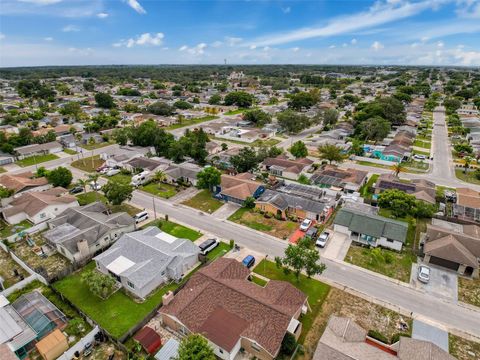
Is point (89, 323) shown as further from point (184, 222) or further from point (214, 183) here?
point (214, 183)

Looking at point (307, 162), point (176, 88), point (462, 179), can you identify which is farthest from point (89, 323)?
point (176, 88)

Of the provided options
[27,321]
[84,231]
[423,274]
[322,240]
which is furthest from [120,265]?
[423,274]

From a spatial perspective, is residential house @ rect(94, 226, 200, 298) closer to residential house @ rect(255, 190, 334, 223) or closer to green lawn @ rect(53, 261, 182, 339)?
green lawn @ rect(53, 261, 182, 339)

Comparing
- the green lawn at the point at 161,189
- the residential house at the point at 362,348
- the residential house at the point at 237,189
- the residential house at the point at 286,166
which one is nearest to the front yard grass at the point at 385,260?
the residential house at the point at 362,348

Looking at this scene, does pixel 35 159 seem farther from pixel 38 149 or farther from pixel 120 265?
pixel 120 265

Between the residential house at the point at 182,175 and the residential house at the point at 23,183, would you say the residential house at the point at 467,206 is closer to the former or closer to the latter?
the residential house at the point at 182,175

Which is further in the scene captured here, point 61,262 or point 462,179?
point 462,179

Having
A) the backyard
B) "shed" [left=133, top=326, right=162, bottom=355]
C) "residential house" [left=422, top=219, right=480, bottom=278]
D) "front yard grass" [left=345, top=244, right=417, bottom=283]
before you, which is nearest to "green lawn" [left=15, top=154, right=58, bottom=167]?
the backyard

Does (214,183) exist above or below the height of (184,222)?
above
